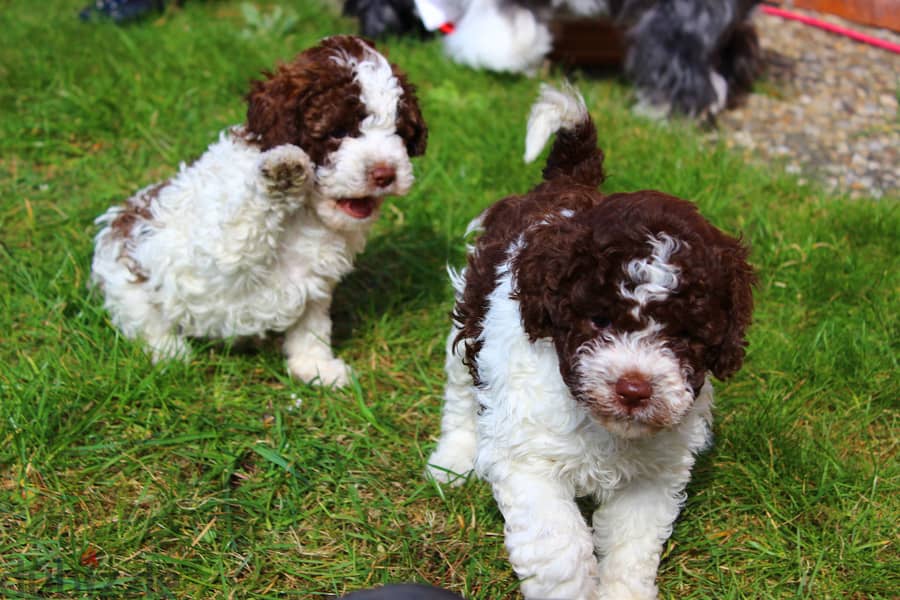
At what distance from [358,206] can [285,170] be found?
407 millimetres

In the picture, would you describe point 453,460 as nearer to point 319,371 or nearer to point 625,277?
point 319,371

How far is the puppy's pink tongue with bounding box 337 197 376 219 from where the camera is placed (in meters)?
3.30

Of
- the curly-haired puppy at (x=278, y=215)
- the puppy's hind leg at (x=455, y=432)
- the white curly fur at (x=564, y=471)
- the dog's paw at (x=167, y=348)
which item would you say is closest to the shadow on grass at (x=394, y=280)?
the curly-haired puppy at (x=278, y=215)

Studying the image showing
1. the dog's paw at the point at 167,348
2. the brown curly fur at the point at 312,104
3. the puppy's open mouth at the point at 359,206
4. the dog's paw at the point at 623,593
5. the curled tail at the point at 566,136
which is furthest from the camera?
the dog's paw at the point at 167,348

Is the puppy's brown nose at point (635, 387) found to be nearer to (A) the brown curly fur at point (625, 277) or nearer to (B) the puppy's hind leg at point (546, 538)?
(A) the brown curly fur at point (625, 277)

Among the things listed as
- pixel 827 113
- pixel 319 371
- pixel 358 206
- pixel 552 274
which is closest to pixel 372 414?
pixel 319 371

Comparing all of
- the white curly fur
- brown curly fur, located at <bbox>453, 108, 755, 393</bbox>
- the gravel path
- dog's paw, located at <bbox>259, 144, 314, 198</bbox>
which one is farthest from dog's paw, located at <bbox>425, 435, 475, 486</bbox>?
the gravel path

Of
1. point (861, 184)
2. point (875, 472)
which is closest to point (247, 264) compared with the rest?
point (875, 472)

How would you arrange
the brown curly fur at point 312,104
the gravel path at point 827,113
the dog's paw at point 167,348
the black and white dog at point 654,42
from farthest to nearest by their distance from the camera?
the black and white dog at point 654,42
the gravel path at point 827,113
the dog's paw at point 167,348
the brown curly fur at point 312,104

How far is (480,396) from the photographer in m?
2.66

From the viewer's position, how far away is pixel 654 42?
5.64 meters

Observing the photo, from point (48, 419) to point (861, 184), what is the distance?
13.7 feet

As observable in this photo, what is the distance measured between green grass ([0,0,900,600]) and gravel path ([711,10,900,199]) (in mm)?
420

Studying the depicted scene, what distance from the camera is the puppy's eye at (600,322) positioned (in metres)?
2.17
